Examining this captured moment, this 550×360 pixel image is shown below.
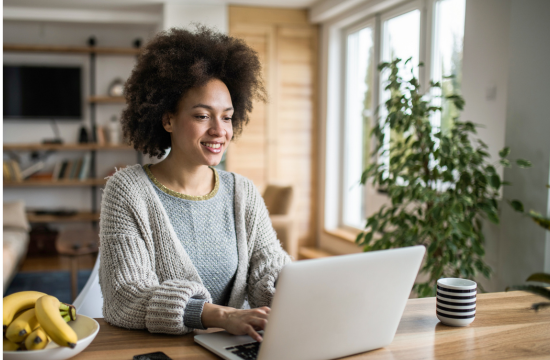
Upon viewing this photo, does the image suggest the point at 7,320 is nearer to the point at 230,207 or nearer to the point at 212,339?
the point at 212,339

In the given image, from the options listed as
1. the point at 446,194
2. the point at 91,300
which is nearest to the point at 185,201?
the point at 91,300

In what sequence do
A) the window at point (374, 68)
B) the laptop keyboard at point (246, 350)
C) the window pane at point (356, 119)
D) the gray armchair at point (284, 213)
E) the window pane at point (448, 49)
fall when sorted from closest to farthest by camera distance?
1. the laptop keyboard at point (246, 350)
2. the window pane at point (448, 49)
3. the window at point (374, 68)
4. the gray armchair at point (284, 213)
5. the window pane at point (356, 119)

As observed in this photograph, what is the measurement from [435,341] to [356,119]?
12.7ft

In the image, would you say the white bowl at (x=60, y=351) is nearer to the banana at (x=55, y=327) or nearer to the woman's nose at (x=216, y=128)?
the banana at (x=55, y=327)

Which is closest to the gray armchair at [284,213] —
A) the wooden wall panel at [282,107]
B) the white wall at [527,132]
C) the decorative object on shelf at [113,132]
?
the wooden wall panel at [282,107]

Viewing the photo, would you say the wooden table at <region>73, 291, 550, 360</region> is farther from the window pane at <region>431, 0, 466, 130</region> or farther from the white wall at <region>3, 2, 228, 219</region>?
the white wall at <region>3, 2, 228, 219</region>

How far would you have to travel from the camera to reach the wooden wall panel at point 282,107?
4.84 m

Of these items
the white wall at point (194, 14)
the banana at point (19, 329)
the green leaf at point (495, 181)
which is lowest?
the banana at point (19, 329)

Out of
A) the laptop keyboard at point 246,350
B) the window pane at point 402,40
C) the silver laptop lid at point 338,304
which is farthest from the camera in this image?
the window pane at point 402,40

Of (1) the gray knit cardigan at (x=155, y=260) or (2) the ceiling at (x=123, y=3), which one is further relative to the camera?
(2) the ceiling at (x=123, y=3)

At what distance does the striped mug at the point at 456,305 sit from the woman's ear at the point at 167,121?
860 mm

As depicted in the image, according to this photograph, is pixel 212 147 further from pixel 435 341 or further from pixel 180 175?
pixel 435 341

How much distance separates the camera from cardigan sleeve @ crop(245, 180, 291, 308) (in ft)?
4.25

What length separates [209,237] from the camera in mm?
1372
